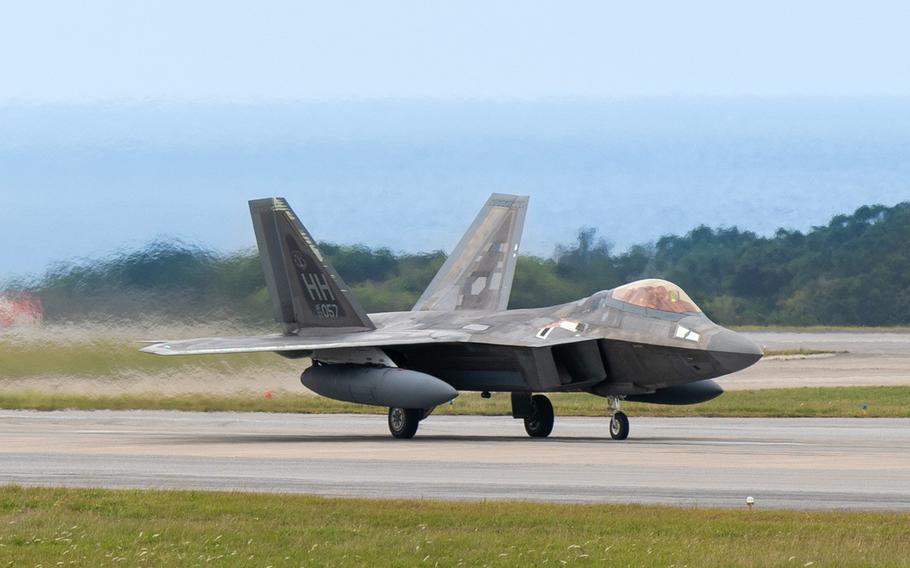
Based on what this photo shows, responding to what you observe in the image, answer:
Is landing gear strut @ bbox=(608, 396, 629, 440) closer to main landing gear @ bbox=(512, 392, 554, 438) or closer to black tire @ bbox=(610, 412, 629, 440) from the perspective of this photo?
black tire @ bbox=(610, 412, 629, 440)

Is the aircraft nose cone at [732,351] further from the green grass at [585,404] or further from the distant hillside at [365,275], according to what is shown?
the distant hillside at [365,275]

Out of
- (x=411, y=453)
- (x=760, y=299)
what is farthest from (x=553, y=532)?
(x=760, y=299)

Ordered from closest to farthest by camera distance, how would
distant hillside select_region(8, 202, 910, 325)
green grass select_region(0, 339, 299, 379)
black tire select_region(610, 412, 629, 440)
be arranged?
black tire select_region(610, 412, 629, 440), distant hillside select_region(8, 202, 910, 325), green grass select_region(0, 339, 299, 379)

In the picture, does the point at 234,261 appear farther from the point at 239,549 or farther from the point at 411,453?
the point at 239,549

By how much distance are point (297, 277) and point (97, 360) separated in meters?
5.71

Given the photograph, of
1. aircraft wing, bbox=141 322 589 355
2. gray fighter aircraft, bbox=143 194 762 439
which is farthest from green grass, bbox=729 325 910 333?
aircraft wing, bbox=141 322 589 355

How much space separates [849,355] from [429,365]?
31802 mm

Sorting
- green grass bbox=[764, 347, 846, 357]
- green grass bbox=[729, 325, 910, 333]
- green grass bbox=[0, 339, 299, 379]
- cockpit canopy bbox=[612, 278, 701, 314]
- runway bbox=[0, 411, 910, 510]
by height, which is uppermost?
cockpit canopy bbox=[612, 278, 701, 314]

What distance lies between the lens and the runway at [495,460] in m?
17.1

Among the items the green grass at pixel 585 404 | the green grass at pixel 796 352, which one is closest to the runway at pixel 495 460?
the green grass at pixel 585 404

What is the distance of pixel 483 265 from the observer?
31.6 metres

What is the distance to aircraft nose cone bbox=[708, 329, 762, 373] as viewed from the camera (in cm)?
2402

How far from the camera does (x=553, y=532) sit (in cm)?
1334

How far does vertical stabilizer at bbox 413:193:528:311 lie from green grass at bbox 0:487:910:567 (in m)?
15.6
